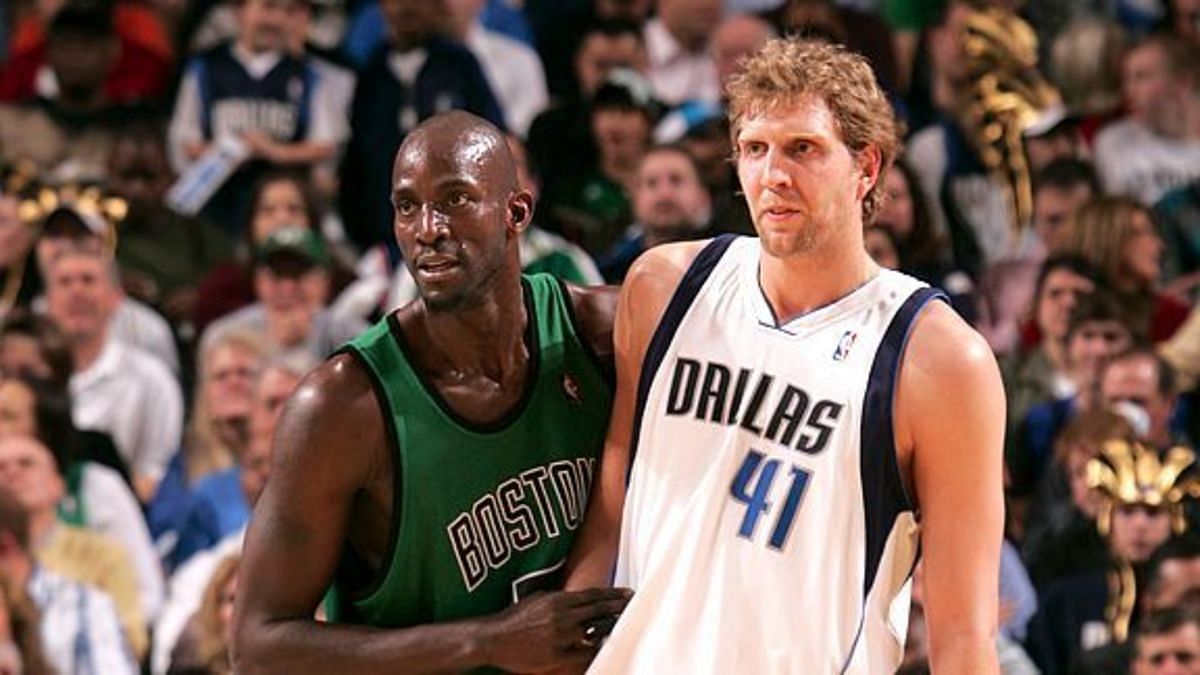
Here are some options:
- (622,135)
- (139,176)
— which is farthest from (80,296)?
(622,135)

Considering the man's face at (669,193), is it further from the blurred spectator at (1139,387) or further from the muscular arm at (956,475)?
the muscular arm at (956,475)

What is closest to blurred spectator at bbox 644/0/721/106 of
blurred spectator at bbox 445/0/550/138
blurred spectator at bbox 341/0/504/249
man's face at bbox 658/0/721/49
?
man's face at bbox 658/0/721/49

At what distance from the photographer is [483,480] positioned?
5.33 meters

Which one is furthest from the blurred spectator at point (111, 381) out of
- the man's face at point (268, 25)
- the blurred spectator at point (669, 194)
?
the blurred spectator at point (669, 194)

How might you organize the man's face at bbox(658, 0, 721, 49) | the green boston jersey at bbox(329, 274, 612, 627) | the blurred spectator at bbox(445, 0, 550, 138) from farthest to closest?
the man's face at bbox(658, 0, 721, 49), the blurred spectator at bbox(445, 0, 550, 138), the green boston jersey at bbox(329, 274, 612, 627)

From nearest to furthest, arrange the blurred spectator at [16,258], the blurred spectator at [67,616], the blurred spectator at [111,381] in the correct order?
the blurred spectator at [67,616]
the blurred spectator at [111,381]
the blurred spectator at [16,258]

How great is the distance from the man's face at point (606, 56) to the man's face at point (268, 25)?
110cm

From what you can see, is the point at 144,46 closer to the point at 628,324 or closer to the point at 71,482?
the point at 71,482

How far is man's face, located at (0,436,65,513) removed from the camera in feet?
28.6

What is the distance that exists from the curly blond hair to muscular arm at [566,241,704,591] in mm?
311

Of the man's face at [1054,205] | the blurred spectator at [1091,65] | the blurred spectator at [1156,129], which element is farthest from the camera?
the blurred spectator at [1091,65]

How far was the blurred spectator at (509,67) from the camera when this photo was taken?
1101cm

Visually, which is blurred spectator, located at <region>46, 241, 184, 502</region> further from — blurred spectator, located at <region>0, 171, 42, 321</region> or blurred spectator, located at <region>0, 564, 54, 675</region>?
blurred spectator, located at <region>0, 564, 54, 675</region>

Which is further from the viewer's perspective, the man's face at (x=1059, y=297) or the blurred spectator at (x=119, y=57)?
the blurred spectator at (x=119, y=57)
